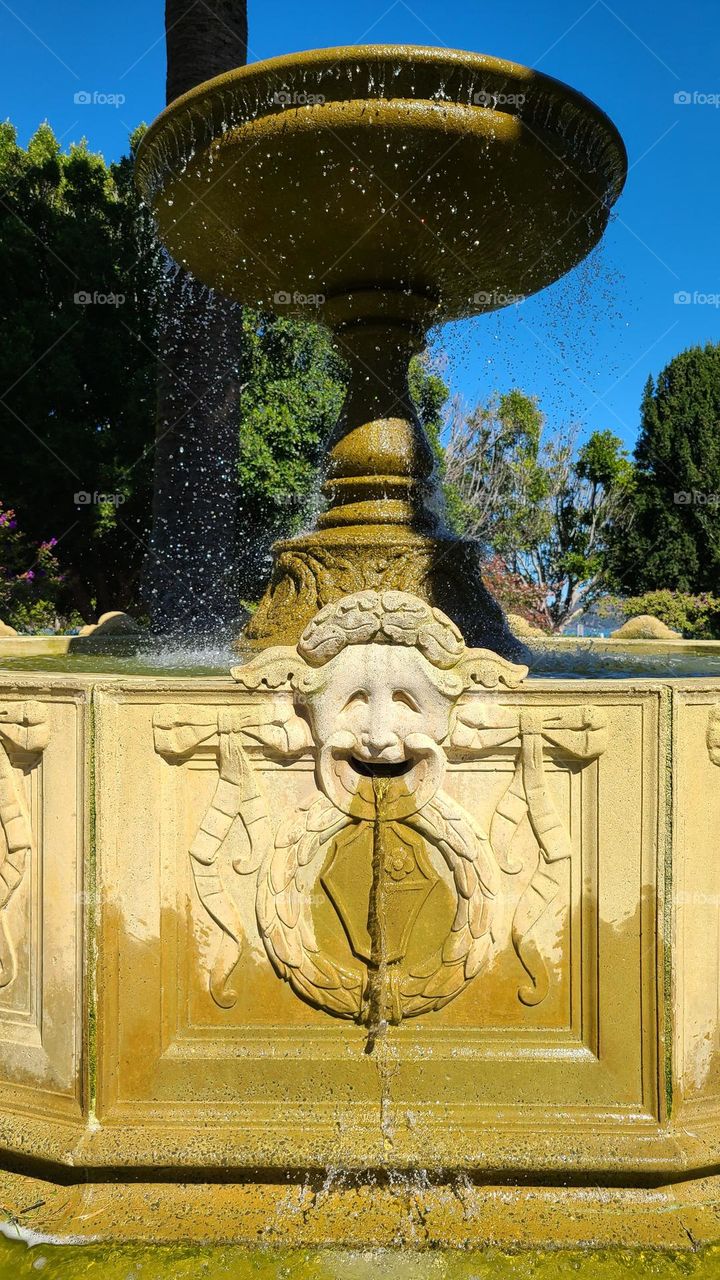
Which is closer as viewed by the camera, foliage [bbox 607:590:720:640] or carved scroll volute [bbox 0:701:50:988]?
carved scroll volute [bbox 0:701:50:988]

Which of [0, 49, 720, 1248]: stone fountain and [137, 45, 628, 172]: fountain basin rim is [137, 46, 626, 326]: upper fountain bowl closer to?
[137, 45, 628, 172]: fountain basin rim

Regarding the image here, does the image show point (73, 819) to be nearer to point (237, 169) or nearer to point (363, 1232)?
point (363, 1232)

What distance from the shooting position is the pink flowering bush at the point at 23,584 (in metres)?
10.4

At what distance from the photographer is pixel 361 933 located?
2.00 m

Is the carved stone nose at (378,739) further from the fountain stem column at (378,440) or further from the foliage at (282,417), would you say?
the foliage at (282,417)

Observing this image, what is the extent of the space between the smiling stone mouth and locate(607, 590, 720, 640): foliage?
13.4 meters

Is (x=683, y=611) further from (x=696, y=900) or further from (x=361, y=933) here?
(x=361, y=933)

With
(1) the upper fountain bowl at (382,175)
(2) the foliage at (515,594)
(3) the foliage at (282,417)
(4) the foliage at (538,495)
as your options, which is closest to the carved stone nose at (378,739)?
(1) the upper fountain bowl at (382,175)

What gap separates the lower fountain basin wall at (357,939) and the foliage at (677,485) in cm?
1877

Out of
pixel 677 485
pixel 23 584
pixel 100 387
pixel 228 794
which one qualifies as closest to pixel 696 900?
pixel 228 794

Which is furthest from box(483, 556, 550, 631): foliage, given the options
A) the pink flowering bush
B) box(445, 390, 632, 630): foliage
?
the pink flowering bush

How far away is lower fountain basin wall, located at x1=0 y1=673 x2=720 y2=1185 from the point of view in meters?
1.93

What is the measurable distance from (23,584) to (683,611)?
11815mm

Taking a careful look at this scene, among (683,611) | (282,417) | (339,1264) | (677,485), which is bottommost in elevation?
(339,1264)
